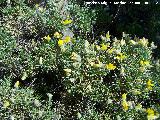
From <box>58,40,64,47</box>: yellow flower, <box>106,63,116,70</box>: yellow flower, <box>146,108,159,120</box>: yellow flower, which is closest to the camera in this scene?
<box>146,108,159,120</box>: yellow flower

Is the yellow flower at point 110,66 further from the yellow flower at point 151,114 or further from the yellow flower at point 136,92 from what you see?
→ the yellow flower at point 151,114

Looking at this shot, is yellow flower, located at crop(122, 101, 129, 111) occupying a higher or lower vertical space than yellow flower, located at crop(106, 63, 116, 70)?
lower

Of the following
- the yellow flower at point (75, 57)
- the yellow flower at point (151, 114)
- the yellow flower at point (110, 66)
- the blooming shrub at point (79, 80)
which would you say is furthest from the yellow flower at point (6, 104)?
the yellow flower at point (151, 114)

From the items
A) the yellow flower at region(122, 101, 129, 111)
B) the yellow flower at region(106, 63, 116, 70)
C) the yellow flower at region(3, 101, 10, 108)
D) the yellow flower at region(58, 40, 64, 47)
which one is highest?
the yellow flower at region(58, 40, 64, 47)

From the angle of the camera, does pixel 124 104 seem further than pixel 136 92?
No

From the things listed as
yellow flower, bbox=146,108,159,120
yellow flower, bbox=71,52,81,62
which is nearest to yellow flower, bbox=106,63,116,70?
yellow flower, bbox=71,52,81,62

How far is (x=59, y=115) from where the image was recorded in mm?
4312

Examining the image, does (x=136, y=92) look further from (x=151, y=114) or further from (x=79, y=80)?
(x=79, y=80)

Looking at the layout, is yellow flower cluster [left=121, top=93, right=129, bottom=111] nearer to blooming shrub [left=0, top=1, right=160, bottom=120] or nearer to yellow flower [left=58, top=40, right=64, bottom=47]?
blooming shrub [left=0, top=1, right=160, bottom=120]

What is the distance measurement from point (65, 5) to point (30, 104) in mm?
1906

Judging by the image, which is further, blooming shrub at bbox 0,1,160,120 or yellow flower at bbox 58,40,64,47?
yellow flower at bbox 58,40,64,47

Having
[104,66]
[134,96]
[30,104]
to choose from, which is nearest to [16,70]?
[30,104]

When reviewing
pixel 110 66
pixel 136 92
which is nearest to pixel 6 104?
pixel 110 66

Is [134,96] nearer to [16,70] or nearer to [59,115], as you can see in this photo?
[59,115]
